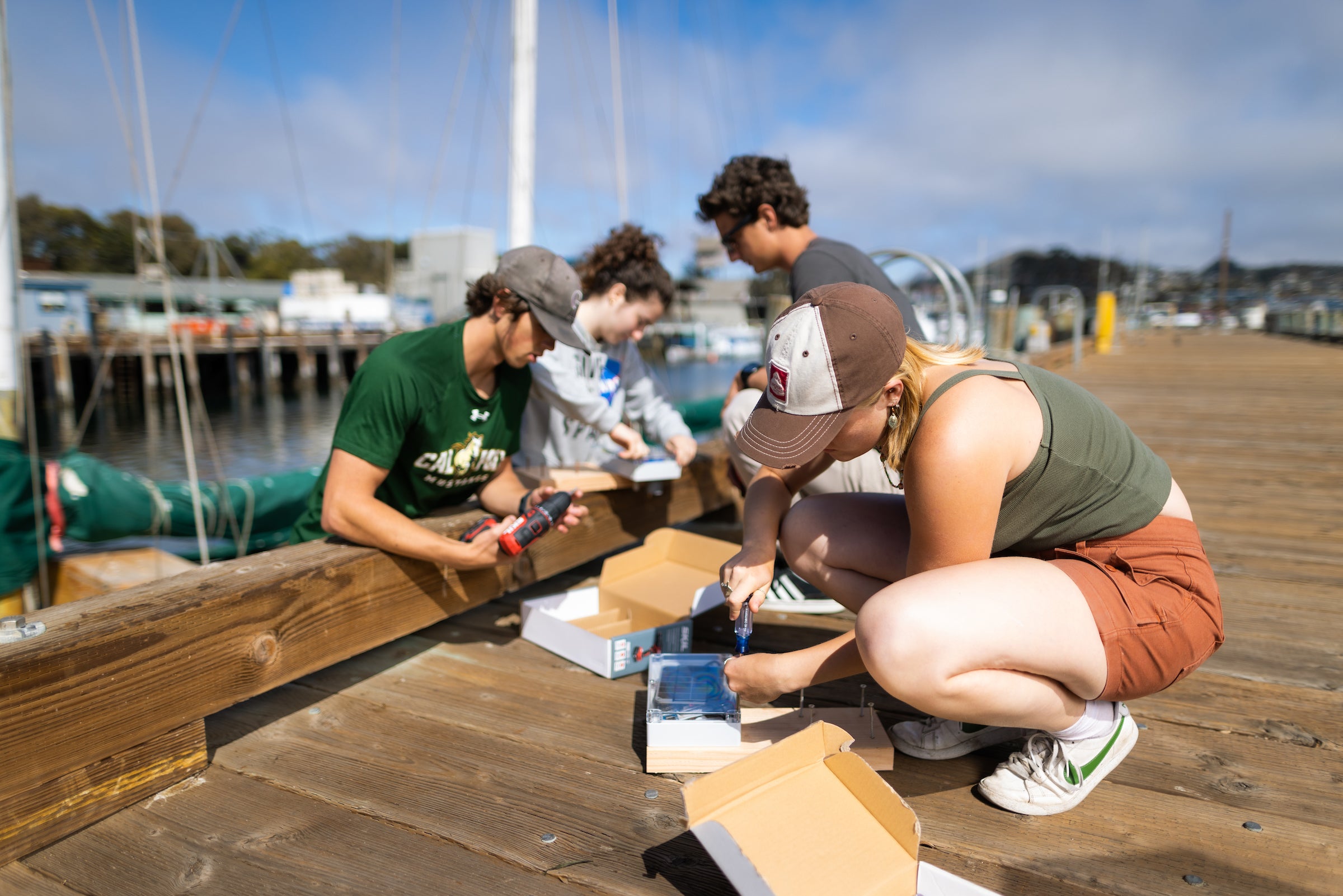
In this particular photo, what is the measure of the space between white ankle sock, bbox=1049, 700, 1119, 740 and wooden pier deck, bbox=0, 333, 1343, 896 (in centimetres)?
15

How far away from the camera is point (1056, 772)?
149 centimetres

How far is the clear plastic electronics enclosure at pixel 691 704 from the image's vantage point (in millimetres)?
1628

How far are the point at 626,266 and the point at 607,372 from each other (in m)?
0.45

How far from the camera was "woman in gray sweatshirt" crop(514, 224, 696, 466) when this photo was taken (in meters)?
2.81

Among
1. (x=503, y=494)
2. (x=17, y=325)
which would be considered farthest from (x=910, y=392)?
(x=17, y=325)

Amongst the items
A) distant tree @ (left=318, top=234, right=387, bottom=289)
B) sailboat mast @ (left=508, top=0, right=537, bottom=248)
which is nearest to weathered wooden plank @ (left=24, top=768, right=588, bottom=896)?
sailboat mast @ (left=508, top=0, right=537, bottom=248)

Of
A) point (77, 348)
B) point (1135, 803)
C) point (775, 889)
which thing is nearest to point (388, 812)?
point (775, 889)

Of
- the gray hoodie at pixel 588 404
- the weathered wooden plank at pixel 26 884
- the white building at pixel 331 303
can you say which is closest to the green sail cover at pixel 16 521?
the gray hoodie at pixel 588 404

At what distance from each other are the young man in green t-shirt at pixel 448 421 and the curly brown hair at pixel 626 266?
0.75m

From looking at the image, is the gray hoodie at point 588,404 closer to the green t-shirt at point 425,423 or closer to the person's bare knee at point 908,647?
the green t-shirt at point 425,423

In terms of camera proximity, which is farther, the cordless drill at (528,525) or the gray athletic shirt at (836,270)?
the gray athletic shirt at (836,270)

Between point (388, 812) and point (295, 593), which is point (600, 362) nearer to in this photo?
point (295, 593)

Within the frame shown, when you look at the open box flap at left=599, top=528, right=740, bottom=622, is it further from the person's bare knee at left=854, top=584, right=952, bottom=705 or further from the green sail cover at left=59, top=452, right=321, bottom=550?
the green sail cover at left=59, top=452, right=321, bottom=550

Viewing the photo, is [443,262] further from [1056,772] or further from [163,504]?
[1056,772]
